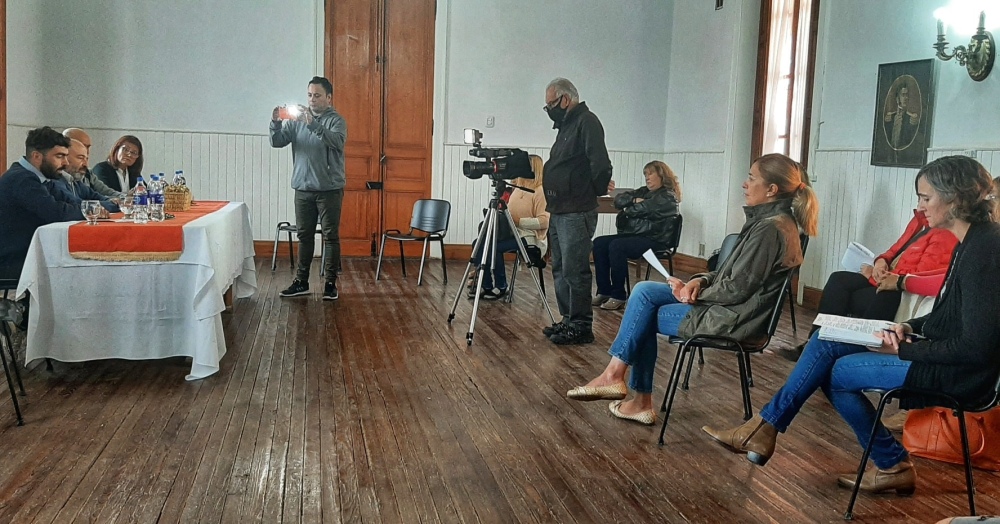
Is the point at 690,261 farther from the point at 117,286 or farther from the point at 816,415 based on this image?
the point at 117,286

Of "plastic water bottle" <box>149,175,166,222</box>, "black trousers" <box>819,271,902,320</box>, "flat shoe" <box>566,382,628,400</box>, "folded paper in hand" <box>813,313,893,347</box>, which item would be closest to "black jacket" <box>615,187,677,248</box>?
"black trousers" <box>819,271,902,320</box>

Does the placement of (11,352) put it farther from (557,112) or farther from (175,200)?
(557,112)

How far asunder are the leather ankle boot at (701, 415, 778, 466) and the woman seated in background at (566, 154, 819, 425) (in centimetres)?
37

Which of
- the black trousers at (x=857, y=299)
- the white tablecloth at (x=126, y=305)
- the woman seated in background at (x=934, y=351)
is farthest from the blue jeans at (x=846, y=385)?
the white tablecloth at (x=126, y=305)

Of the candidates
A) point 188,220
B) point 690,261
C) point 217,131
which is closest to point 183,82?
point 217,131

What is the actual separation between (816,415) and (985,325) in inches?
57.1

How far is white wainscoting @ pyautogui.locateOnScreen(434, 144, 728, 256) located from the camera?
8.31 m

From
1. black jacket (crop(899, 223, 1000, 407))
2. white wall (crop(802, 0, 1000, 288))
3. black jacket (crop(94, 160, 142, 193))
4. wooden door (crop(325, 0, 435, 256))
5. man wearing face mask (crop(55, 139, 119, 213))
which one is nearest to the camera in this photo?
black jacket (crop(899, 223, 1000, 407))

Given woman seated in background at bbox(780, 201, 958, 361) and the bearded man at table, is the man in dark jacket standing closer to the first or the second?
woman seated in background at bbox(780, 201, 958, 361)

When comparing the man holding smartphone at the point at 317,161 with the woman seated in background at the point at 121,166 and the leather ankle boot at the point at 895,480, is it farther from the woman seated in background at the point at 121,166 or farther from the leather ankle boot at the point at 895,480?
the leather ankle boot at the point at 895,480

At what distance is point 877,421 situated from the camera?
104 inches

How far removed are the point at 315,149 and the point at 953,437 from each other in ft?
14.4

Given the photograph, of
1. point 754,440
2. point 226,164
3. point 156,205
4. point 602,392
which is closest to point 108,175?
point 156,205

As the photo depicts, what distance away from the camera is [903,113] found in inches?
214
